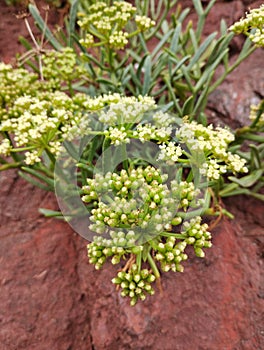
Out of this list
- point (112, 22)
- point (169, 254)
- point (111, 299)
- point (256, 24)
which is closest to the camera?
point (169, 254)

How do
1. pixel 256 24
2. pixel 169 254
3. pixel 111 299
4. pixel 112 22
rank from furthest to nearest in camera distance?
pixel 112 22
pixel 111 299
pixel 256 24
pixel 169 254

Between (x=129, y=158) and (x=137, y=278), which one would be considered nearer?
(x=137, y=278)

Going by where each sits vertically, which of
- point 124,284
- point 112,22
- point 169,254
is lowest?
point 124,284

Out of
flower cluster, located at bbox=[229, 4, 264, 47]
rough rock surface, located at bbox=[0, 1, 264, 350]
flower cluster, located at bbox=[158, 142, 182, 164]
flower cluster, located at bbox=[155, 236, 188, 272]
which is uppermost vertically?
flower cluster, located at bbox=[229, 4, 264, 47]

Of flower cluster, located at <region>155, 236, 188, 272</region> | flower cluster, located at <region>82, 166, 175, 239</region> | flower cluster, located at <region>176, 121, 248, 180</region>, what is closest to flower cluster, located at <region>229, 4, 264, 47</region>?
flower cluster, located at <region>176, 121, 248, 180</region>

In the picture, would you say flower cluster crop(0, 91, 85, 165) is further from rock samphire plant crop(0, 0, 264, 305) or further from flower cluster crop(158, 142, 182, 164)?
flower cluster crop(158, 142, 182, 164)

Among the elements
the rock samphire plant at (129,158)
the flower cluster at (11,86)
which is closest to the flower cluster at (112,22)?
the rock samphire plant at (129,158)

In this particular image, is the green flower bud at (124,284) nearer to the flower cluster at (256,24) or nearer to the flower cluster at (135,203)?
the flower cluster at (135,203)

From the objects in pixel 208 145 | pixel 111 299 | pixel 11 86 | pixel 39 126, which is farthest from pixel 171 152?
pixel 11 86

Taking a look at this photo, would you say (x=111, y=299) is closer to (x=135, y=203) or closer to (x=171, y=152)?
(x=135, y=203)
